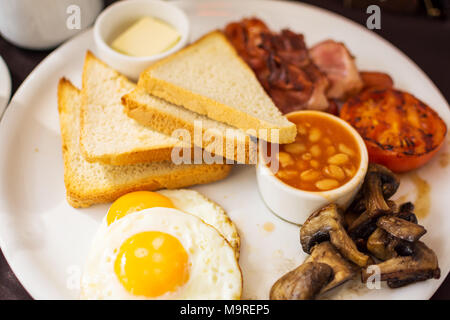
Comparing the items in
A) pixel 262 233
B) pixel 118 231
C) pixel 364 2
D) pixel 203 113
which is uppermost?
pixel 364 2

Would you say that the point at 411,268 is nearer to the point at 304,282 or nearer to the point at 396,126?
the point at 304,282

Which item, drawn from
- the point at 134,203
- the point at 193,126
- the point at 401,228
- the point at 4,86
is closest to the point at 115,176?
the point at 134,203

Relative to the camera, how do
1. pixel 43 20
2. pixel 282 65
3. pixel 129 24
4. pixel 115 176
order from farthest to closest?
pixel 129 24 < pixel 43 20 < pixel 282 65 < pixel 115 176

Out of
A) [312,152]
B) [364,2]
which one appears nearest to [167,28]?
[312,152]

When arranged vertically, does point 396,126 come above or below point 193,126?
above

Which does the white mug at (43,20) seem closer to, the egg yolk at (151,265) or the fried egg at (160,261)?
the fried egg at (160,261)

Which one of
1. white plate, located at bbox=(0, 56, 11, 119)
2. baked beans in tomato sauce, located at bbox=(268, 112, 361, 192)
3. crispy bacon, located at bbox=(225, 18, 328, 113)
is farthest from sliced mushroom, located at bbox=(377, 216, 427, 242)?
white plate, located at bbox=(0, 56, 11, 119)
